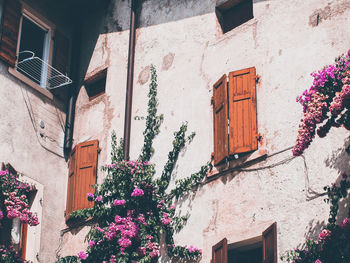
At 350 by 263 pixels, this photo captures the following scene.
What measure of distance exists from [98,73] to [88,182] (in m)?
2.35

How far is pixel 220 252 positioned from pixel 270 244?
3.14ft

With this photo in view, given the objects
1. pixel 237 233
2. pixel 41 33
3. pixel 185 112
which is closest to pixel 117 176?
pixel 185 112

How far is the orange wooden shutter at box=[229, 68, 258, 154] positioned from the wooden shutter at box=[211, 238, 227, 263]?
1.46m

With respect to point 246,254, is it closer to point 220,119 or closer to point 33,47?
point 220,119

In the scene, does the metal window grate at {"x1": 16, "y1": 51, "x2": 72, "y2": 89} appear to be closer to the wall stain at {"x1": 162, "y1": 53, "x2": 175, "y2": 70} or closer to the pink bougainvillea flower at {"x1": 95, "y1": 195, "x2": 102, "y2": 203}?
the wall stain at {"x1": 162, "y1": 53, "x2": 175, "y2": 70}

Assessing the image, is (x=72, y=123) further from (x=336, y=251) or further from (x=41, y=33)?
(x=336, y=251)

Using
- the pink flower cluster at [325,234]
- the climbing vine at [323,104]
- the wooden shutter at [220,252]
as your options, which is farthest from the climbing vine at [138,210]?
the climbing vine at [323,104]

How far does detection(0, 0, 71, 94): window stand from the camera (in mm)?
14883

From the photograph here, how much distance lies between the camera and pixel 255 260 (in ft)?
40.5

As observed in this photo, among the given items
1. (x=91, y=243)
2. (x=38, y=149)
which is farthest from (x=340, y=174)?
(x=38, y=149)

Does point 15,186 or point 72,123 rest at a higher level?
point 72,123

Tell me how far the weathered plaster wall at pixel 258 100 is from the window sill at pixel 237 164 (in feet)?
0.27

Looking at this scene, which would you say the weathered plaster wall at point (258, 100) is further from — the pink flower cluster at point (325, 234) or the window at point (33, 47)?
the window at point (33, 47)

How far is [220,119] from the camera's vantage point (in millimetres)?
13109
